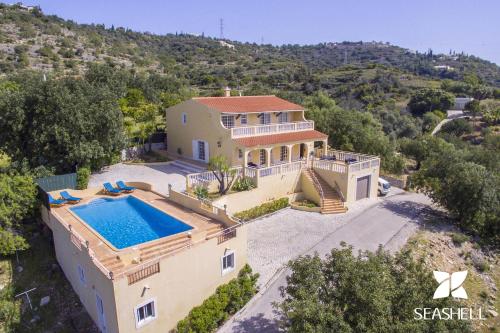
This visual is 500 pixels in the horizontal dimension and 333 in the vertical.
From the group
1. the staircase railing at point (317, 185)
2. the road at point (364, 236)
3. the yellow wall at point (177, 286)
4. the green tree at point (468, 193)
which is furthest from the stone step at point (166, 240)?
the green tree at point (468, 193)

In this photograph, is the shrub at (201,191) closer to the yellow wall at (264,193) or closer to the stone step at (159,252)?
the yellow wall at (264,193)

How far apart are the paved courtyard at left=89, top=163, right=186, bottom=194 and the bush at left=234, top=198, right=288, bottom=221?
17.1 feet

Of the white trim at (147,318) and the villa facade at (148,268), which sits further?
the white trim at (147,318)

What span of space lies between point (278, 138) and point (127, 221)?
1517 centimetres

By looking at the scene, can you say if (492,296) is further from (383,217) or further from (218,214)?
(218,214)

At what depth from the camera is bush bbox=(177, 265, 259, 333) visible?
46.6ft

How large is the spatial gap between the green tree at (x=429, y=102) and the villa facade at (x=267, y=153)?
6339 cm

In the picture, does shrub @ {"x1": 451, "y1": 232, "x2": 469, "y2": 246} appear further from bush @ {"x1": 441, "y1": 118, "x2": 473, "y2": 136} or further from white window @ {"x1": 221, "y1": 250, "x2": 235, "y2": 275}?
bush @ {"x1": 441, "y1": 118, "x2": 473, "y2": 136}

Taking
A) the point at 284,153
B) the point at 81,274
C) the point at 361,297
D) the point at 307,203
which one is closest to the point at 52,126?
the point at 81,274

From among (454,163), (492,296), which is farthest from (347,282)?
(454,163)

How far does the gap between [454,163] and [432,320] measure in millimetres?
21484

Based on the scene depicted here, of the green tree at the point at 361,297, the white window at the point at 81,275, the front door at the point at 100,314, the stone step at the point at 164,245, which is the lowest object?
the front door at the point at 100,314

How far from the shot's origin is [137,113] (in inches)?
1467

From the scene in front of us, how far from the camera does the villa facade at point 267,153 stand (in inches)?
1023
